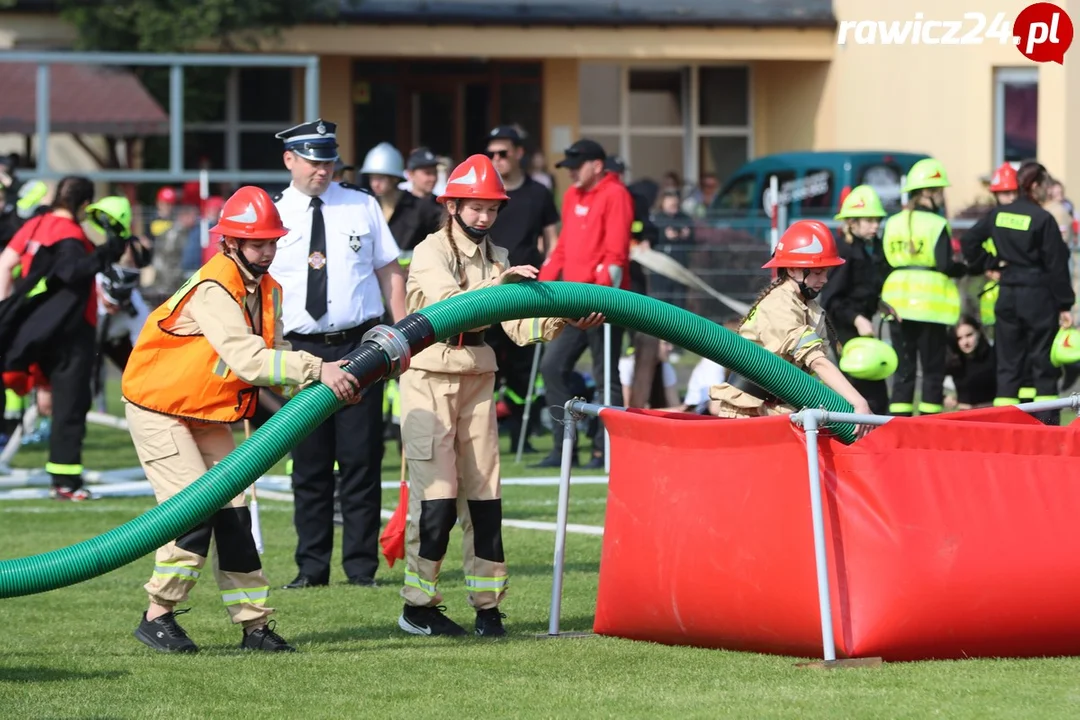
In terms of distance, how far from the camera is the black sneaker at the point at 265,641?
6.95 metres

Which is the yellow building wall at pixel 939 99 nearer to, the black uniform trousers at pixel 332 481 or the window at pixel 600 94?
the window at pixel 600 94

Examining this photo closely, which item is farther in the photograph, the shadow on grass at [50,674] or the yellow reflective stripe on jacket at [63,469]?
the yellow reflective stripe on jacket at [63,469]

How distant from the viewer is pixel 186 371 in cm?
686

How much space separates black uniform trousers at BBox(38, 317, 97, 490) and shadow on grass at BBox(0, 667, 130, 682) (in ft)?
18.3

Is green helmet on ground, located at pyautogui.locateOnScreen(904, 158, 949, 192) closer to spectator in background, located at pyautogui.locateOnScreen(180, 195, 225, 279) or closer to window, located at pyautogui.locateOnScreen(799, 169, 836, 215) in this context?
spectator in background, located at pyautogui.locateOnScreen(180, 195, 225, 279)

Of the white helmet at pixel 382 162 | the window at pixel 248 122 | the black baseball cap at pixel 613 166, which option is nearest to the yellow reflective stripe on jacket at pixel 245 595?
the white helmet at pixel 382 162

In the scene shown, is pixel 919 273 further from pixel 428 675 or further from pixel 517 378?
pixel 428 675

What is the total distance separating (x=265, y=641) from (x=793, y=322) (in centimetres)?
248

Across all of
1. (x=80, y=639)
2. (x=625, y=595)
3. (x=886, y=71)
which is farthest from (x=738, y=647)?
(x=886, y=71)

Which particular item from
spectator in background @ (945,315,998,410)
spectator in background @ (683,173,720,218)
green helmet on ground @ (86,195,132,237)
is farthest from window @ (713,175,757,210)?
green helmet on ground @ (86,195,132,237)

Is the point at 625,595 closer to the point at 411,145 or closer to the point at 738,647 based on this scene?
the point at 738,647

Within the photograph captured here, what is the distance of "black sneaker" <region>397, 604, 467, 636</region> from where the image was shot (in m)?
7.43

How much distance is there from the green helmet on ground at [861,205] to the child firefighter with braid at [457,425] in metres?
5.56

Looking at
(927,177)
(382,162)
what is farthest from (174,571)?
(927,177)
